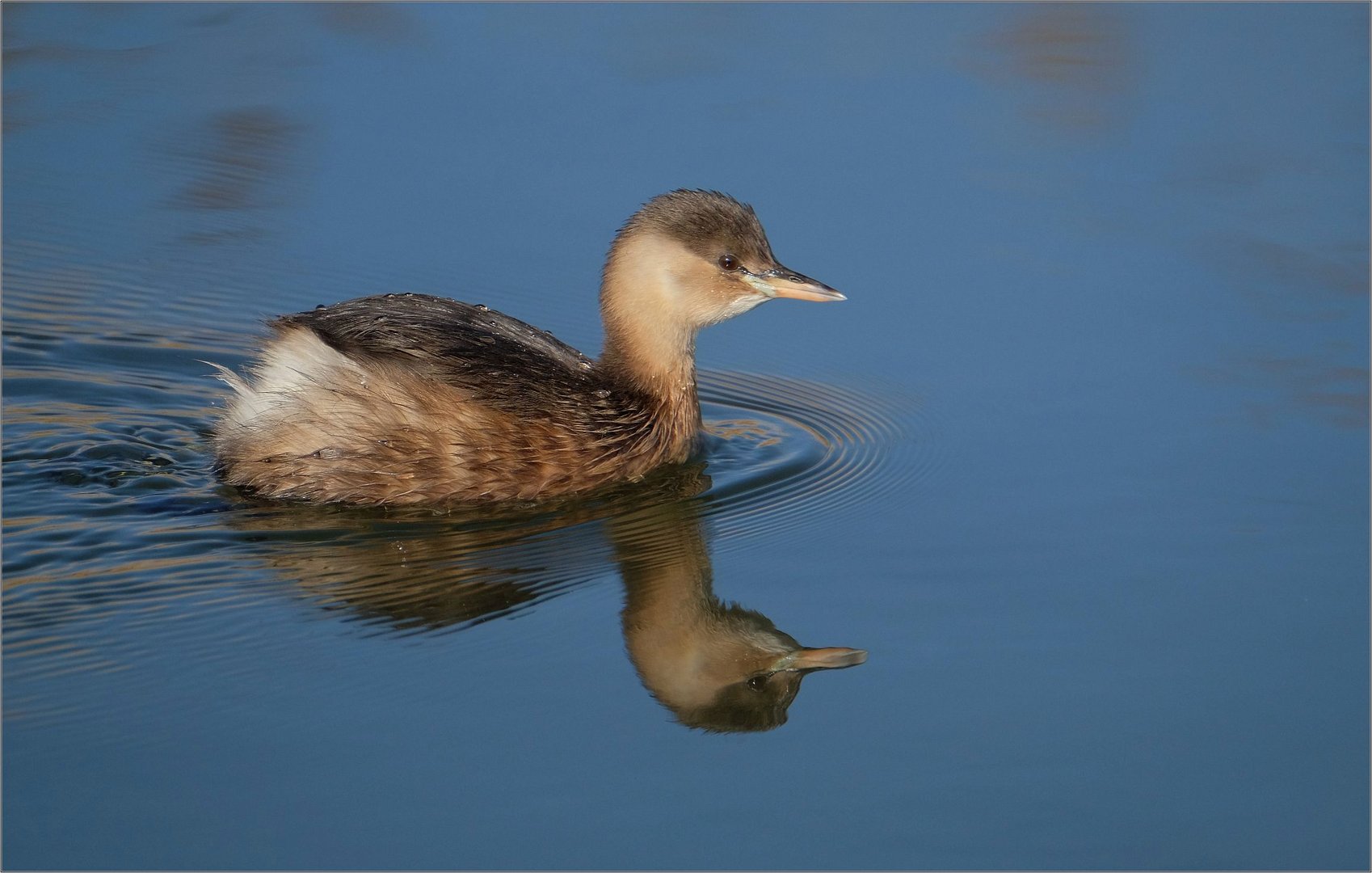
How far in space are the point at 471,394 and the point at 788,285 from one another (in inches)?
56.3

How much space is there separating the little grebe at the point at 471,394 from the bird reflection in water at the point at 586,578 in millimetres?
149

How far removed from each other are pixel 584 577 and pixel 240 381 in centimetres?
174

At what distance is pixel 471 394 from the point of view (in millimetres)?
6625

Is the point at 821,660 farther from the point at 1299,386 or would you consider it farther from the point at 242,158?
the point at 242,158

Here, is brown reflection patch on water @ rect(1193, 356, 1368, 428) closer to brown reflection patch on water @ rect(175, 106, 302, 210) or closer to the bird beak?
the bird beak

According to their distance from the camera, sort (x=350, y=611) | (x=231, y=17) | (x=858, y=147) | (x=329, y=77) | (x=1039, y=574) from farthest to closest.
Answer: (x=231, y=17), (x=329, y=77), (x=858, y=147), (x=1039, y=574), (x=350, y=611)

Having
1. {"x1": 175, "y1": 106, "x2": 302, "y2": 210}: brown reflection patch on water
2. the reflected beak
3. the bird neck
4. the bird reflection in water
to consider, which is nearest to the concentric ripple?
the bird reflection in water

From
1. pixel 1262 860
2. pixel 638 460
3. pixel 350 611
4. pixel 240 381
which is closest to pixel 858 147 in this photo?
pixel 638 460

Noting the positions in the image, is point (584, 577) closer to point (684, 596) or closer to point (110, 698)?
point (684, 596)

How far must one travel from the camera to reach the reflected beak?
5.41 meters

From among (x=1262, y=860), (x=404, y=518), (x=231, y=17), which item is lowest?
(x=1262, y=860)

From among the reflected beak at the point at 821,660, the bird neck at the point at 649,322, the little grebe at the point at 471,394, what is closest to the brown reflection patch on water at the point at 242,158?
the little grebe at the point at 471,394

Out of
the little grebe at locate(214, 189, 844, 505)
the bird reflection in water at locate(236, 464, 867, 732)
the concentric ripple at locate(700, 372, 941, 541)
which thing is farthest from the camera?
the concentric ripple at locate(700, 372, 941, 541)

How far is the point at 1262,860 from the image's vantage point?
4543mm
